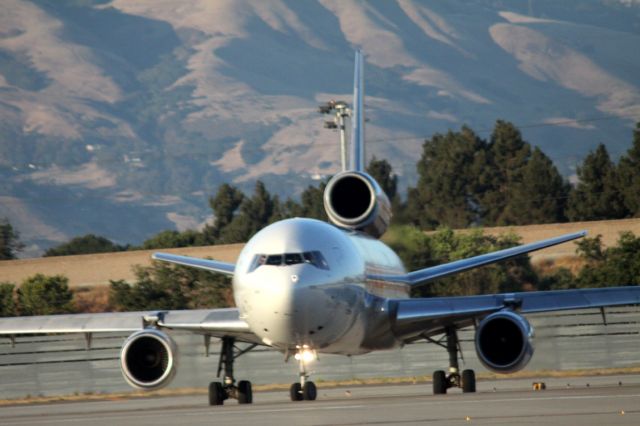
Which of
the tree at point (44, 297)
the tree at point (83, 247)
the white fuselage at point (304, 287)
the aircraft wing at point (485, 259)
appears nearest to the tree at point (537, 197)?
the tree at point (83, 247)

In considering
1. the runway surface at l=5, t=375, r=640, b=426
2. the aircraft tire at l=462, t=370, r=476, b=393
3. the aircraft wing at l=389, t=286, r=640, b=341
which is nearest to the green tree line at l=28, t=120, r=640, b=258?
the aircraft tire at l=462, t=370, r=476, b=393

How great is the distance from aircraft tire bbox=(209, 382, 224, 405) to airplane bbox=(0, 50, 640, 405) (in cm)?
3

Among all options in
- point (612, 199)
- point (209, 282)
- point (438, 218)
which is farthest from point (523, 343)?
point (438, 218)

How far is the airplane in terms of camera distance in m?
25.9

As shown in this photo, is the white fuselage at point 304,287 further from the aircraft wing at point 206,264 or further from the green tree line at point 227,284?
the green tree line at point 227,284

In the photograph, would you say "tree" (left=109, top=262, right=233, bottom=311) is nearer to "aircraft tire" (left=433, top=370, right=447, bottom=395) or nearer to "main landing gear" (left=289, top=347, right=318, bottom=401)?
"aircraft tire" (left=433, top=370, right=447, bottom=395)

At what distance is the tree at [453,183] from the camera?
136000mm

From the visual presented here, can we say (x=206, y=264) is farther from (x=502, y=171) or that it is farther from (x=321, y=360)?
(x=502, y=171)

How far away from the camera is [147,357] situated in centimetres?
2875

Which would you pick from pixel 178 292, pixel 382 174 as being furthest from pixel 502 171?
pixel 178 292

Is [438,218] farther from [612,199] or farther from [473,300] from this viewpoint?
[473,300]

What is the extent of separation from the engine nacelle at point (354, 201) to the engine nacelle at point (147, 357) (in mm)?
5901

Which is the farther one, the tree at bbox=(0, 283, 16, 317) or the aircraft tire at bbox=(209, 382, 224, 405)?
the tree at bbox=(0, 283, 16, 317)

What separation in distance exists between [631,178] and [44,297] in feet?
187
